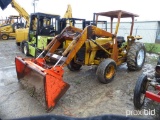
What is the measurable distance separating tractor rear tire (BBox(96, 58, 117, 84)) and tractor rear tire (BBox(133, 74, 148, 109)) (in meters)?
1.53

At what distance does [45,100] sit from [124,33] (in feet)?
45.2

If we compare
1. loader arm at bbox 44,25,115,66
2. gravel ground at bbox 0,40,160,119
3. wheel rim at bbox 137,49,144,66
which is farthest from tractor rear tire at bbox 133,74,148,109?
wheel rim at bbox 137,49,144,66

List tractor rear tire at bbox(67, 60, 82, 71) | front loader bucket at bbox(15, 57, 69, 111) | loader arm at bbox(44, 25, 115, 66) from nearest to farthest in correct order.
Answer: front loader bucket at bbox(15, 57, 69, 111) → loader arm at bbox(44, 25, 115, 66) → tractor rear tire at bbox(67, 60, 82, 71)

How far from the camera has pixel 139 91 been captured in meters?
3.61

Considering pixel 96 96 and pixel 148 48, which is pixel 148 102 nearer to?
pixel 96 96

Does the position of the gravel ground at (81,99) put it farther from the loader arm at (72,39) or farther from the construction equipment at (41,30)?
the construction equipment at (41,30)

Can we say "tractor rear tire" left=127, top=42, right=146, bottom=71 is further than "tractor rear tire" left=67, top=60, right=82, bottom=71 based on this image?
No

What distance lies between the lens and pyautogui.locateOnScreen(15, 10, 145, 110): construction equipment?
388cm

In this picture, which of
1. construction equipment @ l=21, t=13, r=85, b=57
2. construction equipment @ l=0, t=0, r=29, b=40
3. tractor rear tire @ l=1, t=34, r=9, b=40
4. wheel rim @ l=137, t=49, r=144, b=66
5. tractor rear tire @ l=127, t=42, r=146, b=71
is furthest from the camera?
tractor rear tire @ l=1, t=34, r=9, b=40

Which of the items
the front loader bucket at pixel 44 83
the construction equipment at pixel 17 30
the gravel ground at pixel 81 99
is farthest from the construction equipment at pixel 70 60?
the construction equipment at pixel 17 30

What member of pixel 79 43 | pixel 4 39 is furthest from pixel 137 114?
pixel 4 39

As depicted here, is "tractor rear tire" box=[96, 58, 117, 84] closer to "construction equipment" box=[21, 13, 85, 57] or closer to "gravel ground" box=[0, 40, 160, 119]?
"gravel ground" box=[0, 40, 160, 119]

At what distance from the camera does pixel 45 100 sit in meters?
3.78

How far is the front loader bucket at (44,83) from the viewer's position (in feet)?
12.3
